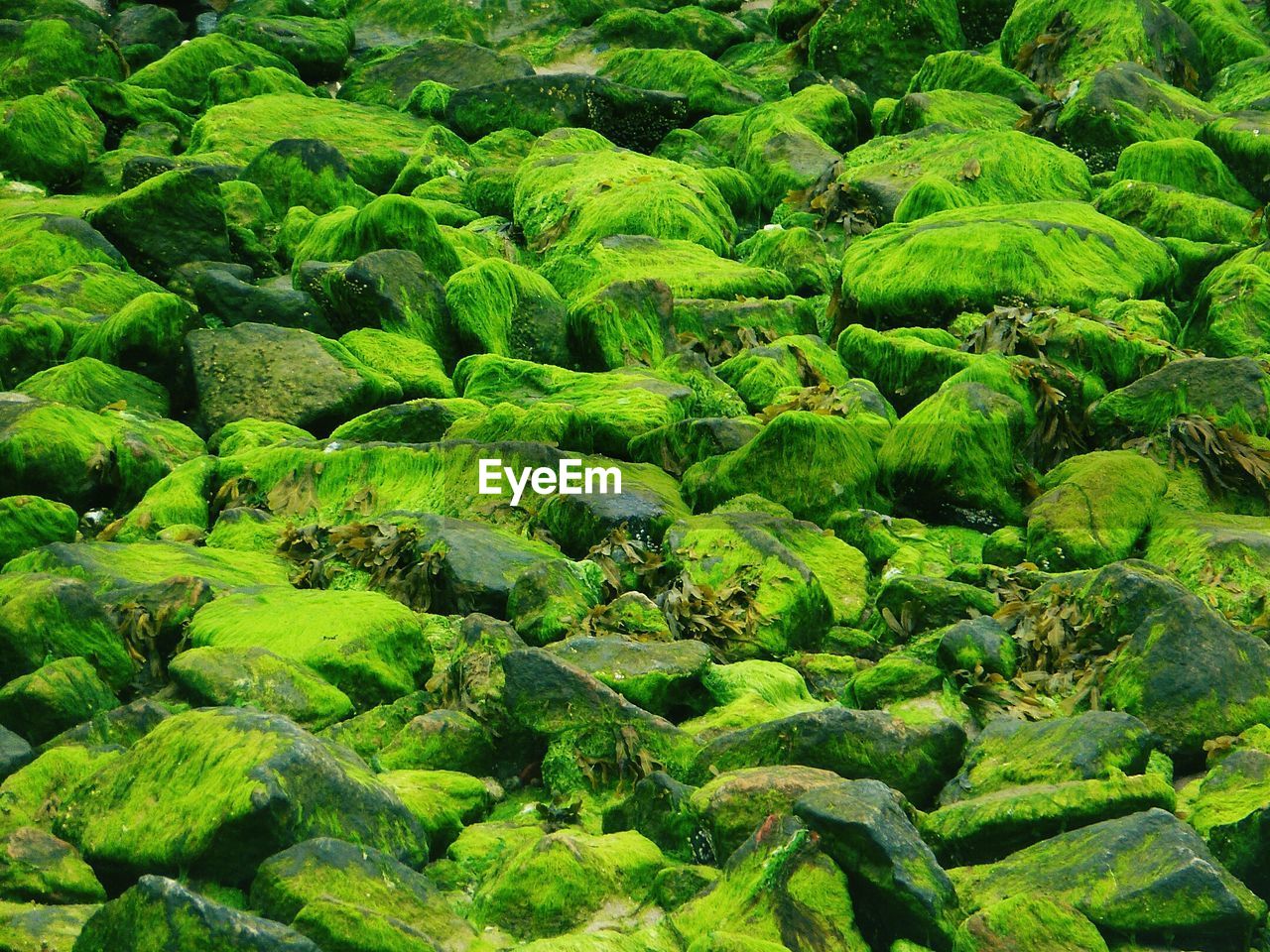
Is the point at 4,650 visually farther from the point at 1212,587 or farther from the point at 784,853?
the point at 1212,587

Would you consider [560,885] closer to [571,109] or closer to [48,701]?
[48,701]

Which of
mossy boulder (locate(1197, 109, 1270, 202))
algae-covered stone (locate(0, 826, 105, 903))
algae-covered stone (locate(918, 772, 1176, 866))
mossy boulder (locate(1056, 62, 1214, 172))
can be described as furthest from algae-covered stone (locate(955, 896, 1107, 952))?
mossy boulder (locate(1056, 62, 1214, 172))

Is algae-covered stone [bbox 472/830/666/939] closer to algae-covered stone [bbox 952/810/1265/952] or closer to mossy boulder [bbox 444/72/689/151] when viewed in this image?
algae-covered stone [bbox 952/810/1265/952]

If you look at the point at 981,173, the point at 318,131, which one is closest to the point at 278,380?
the point at 318,131

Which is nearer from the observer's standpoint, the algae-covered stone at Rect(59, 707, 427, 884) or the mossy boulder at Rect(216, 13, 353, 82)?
the algae-covered stone at Rect(59, 707, 427, 884)

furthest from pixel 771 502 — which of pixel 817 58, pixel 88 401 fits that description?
pixel 817 58

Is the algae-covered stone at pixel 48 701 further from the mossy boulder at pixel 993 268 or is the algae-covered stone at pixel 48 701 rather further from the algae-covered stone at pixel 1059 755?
the mossy boulder at pixel 993 268

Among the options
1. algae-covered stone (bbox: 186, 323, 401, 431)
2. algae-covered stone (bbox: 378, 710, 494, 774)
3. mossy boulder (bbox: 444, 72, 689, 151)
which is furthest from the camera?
mossy boulder (bbox: 444, 72, 689, 151)
